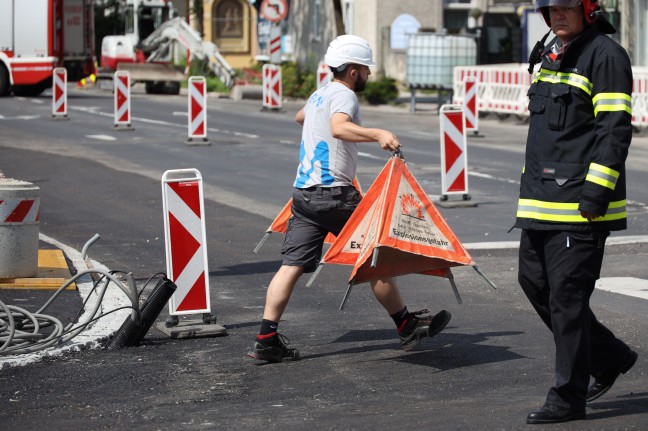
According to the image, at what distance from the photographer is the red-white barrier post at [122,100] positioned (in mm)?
25828

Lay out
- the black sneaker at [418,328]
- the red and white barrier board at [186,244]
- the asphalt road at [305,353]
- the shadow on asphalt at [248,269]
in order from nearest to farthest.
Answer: the asphalt road at [305,353] → the black sneaker at [418,328] → the red and white barrier board at [186,244] → the shadow on asphalt at [248,269]

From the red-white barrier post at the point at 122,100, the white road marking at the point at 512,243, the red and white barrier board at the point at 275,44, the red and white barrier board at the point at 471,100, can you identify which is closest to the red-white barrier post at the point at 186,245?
the white road marking at the point at 512,243

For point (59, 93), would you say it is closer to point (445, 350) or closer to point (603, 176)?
point (445, 350)

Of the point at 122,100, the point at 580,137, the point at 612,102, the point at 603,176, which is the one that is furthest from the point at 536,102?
the point at 122,100

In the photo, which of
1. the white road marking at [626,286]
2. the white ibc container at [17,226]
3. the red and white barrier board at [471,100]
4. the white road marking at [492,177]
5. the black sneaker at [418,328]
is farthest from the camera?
the red and white barrier board at [471,100]

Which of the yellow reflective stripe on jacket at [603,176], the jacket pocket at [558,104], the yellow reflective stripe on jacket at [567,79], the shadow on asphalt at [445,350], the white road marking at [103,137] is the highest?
the yellow reflective stripe on jacket at [567,79]

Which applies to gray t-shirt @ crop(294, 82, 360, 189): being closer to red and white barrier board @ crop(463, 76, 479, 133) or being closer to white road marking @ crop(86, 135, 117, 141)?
red and white barrier board @ crop(463, 76, 479, 133)

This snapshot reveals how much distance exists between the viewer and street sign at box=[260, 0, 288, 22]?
37.8 meters

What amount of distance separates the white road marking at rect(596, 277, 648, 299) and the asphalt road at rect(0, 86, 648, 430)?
A: 0.48ft

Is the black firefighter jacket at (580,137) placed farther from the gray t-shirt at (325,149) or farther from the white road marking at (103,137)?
the white road marking at (103,137)

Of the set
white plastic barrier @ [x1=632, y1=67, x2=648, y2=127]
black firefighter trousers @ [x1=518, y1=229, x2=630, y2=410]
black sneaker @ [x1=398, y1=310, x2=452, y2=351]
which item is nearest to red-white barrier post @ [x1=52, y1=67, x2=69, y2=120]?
white plastic barrier @ [x1=632, y1=67, x2=648, y2=127]

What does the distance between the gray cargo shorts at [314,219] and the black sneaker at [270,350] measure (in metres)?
0.42

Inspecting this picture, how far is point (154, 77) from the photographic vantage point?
42.1 m

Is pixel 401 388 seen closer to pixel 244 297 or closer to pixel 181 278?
pixel 181 278
